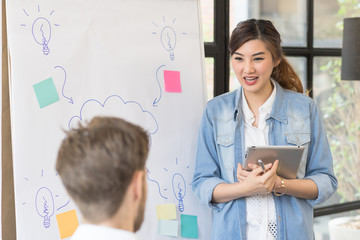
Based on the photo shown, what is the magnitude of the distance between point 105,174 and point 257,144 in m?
1.16

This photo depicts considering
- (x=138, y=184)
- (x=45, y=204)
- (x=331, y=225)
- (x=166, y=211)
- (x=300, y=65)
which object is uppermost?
(x=138, y=184)

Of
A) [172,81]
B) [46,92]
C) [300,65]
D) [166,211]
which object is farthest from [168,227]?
[300,65]

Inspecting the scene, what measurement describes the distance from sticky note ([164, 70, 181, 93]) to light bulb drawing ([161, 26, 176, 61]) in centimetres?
7

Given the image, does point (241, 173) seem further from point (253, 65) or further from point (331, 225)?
point (331, 225)

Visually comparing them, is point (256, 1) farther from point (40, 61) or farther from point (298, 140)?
point (40, 61)

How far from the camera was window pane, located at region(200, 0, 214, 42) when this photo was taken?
9.40 ft

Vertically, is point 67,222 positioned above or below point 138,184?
below

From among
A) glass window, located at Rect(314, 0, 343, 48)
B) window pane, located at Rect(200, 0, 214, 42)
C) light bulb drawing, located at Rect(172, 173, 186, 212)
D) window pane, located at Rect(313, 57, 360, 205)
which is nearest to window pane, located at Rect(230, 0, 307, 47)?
glass window, located at Rect(314, 0, 343, 48)

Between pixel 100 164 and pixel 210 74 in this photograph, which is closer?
pixel 100 164

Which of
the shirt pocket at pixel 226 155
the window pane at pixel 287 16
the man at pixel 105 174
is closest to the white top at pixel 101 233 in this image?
the man at pixel 105 174

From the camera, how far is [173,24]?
7.53 feet

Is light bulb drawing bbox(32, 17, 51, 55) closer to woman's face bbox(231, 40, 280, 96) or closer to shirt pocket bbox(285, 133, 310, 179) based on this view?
woman's face bbox(231, 40, 280, 96)

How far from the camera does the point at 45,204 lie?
6.42ft

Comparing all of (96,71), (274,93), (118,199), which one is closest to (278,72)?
(274,93)
